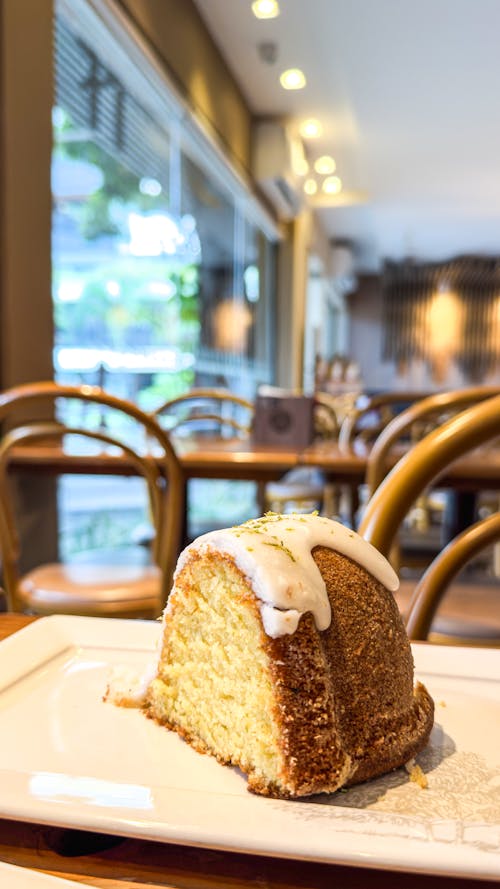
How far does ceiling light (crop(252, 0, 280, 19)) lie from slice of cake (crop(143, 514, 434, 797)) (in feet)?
15.5

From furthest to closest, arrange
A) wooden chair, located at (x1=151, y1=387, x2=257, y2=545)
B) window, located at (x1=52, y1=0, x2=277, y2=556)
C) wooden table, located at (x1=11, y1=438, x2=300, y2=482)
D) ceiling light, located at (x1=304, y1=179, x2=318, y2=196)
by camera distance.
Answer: ceiling light, located at (x1=304, y1=179, x2=318, y2=196) < window, located at (x1=52, y1=0, x2=277, y2=556) < wooden chair, located at (x1=151, y1=387, x2=257, y2=545) < wooden table, located at (x1=11, y1=438, x2=300, y2=482)

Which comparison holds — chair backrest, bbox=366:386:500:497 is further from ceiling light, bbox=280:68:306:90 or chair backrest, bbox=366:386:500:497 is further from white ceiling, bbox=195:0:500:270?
ceiling light, bbox=280:68:306:90

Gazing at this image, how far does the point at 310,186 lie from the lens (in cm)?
811

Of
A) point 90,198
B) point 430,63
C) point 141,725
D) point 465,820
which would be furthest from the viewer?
point 430,63

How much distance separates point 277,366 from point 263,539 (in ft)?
26.0

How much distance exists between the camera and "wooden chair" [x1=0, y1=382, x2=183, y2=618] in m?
1.53

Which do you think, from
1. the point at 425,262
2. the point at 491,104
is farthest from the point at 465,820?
the point at 425,262

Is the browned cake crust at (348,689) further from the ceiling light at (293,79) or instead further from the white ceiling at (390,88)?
the ceiling light at (293,79)

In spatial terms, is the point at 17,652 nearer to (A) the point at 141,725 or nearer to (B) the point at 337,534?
(A) the point at 141,725

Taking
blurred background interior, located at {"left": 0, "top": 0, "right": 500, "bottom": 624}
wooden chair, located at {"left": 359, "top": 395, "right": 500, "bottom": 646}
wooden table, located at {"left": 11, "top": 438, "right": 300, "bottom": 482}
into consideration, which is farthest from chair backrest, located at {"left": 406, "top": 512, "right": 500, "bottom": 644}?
blurred background interior, located at {"left": 0, "top": 0, "right": 500, "bottom": 624}

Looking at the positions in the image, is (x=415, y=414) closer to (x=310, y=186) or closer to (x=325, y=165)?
(x=325, y=165)

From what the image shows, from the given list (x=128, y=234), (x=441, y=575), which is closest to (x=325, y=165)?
(x=128, y=234)

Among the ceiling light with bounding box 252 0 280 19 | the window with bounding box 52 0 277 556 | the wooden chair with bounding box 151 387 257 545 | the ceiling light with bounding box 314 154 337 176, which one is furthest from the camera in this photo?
the ceiling light with bounding box 314 154 337 176

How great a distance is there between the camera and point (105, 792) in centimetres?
34
